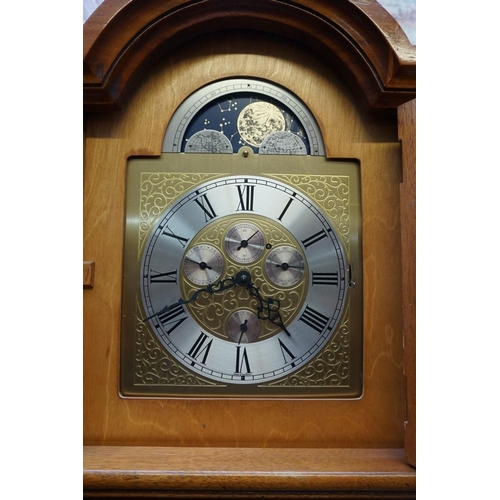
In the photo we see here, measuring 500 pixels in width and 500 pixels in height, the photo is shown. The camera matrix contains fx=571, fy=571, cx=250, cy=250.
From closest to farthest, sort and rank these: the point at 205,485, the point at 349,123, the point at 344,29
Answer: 1. the point at 205,485
2. the point at 344,29
3. the point at 349,123

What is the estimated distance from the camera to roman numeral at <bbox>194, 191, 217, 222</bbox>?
4.41ft

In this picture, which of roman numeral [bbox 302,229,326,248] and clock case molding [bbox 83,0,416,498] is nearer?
clock case molding [bbox 83,0,416,498]

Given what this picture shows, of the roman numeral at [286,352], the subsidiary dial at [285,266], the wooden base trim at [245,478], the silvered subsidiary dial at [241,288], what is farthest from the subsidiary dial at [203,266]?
the wooden base trim at [245,478]

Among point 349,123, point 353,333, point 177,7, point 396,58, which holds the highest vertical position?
point 177,7

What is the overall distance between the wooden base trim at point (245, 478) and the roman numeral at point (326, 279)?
1.28 feet

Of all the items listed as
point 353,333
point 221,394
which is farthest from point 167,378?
point 353,333

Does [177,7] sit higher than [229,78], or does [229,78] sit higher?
[177,7]

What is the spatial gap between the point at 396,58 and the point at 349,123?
7.8 inches

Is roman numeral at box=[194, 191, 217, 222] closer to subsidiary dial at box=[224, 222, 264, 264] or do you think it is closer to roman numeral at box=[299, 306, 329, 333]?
subsidiary dial at box=[224, 222, 264, 264]

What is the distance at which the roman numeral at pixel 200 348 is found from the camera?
1322mm

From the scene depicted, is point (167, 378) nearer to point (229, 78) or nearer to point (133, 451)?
point (133, 451)

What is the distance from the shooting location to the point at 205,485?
1.15m

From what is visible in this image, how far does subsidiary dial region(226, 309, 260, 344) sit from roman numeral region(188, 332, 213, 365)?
0.05m

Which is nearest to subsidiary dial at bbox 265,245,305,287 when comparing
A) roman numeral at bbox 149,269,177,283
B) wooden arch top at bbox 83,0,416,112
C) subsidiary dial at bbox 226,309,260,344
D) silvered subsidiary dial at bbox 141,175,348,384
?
silvered subsidiary dial at bbox 141,175,348,384
